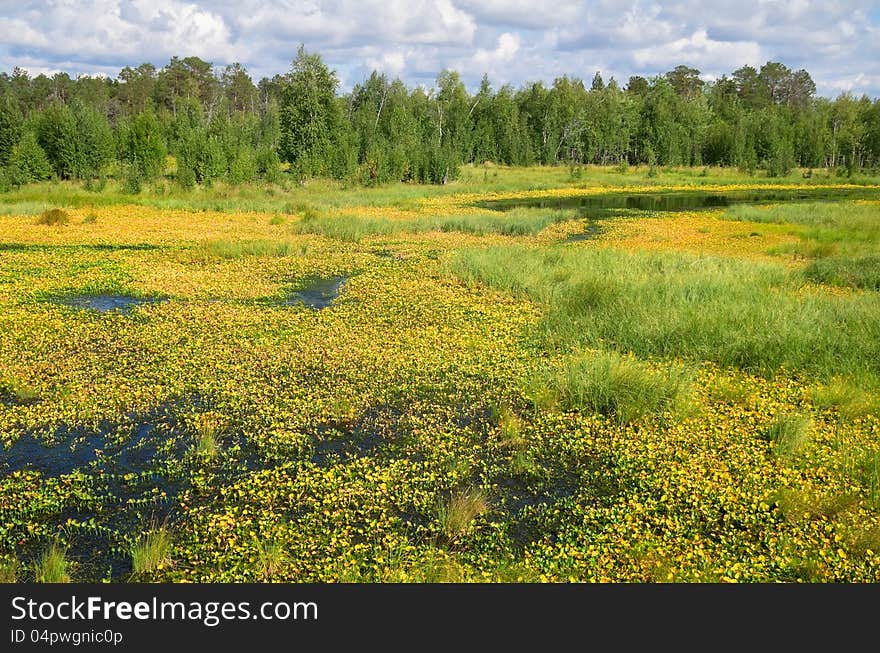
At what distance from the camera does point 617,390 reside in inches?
401

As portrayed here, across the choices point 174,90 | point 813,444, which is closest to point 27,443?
point 813,444

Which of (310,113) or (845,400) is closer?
(845,400)

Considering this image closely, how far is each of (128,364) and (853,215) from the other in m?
33.2

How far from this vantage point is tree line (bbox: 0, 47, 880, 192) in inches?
1940

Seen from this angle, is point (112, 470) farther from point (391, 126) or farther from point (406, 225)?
point (391, 126)

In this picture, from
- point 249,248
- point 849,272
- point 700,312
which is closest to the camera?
point 700,312

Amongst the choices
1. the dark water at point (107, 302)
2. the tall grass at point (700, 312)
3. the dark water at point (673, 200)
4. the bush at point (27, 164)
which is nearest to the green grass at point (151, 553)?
the tall grass at point (700, 312)

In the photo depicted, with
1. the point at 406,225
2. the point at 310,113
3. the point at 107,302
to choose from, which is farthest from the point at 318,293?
the point at 310,113

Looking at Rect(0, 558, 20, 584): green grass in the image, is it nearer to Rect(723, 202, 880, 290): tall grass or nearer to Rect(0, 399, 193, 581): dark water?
Rect(0, 399, 193, 581): dark water

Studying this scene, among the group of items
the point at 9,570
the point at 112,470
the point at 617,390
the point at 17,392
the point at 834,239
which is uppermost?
the point at 834,239

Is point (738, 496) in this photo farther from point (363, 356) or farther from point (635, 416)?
point (363, 356)

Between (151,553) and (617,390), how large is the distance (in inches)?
270

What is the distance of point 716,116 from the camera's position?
90688 mm

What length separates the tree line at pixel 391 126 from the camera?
49281mm
